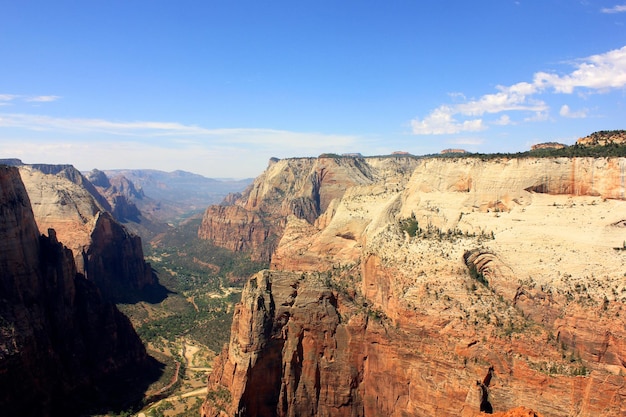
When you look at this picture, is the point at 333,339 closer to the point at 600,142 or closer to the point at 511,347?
the point at 511,347

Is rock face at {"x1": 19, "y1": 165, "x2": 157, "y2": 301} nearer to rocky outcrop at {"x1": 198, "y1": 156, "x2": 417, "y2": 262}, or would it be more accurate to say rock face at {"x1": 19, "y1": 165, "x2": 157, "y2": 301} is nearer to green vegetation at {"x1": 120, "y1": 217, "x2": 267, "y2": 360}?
green vegetation at {"x1": 120, "y1": 217, "x2": 267, "y2": 360}

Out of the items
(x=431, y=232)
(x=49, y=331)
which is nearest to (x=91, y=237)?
(x=49, y=331)

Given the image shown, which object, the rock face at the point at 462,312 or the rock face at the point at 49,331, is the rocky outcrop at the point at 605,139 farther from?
the rock face at the point at 49,331

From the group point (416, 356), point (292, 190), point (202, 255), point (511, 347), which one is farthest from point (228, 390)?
point (292, 190)

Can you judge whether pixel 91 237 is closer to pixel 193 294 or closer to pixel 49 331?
pixel 193 294

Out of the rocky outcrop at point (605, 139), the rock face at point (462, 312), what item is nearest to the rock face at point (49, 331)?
the rock face at point (462, 312)
